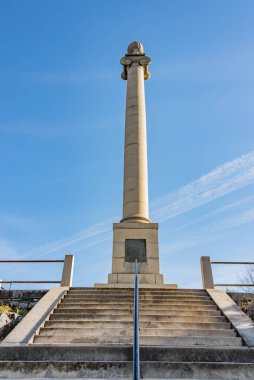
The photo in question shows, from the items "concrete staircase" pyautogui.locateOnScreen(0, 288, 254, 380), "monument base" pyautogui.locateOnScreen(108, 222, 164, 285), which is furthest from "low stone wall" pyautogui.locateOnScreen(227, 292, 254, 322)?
"monument base" pyautogui.locateOnScreen(108, 222, 164, 285)

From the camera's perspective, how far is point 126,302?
10812 millimetres

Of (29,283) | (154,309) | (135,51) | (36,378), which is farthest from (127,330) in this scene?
(135,51)

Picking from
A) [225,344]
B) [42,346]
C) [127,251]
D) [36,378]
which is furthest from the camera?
[127,251]

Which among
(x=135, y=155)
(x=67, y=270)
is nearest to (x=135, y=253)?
(x=67, y=270)

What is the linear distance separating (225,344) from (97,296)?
4836 millimetres

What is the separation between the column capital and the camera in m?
22.0

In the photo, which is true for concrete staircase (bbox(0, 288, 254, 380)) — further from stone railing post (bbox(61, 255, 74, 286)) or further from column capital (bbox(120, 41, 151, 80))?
column capital (bbox(120, 41, 151, 80))

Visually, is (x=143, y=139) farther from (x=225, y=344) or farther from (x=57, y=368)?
(x=57, y=368)

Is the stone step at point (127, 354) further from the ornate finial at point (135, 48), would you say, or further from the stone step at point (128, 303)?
the ornate finial at point (135, 48)

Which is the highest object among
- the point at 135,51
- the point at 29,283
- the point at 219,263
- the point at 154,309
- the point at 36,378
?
the point at 135,51

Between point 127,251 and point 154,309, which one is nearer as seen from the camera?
point 154,309

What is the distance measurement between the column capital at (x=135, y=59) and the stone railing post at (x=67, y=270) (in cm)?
1371

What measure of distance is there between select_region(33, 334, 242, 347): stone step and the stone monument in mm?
6210

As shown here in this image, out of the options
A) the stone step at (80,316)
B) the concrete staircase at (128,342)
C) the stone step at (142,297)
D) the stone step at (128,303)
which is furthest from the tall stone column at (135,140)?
the stone step at (80,316)
